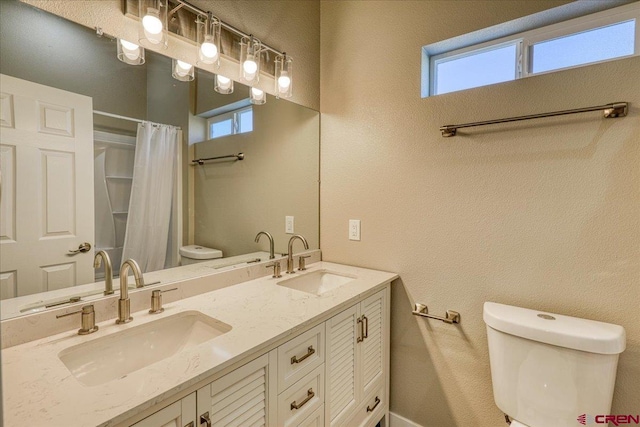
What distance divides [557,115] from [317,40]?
1.41 m

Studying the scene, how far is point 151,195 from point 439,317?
1486mm

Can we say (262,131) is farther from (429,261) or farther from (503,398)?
(503,398)

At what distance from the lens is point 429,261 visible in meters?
1.63

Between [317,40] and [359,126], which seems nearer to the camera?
[359,126]

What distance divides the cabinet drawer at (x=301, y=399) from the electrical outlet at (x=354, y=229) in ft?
2.71

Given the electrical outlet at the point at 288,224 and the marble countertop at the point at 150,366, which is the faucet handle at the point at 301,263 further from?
the marble countertop at the point at 150,366

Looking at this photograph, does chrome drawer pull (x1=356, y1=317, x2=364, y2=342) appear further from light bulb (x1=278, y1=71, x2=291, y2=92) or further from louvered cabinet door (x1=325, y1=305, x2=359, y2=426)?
light bulb (x1=278, y1=71, x2=291, y2=92)

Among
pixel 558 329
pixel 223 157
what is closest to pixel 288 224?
pixel 223 157

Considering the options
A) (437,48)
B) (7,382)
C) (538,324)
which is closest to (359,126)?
(437,48)

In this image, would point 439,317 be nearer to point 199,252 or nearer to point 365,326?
point 365,326

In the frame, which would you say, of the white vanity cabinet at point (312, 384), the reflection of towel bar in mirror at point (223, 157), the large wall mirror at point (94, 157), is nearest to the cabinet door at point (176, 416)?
the white vanity cabinet at point (312, 384)

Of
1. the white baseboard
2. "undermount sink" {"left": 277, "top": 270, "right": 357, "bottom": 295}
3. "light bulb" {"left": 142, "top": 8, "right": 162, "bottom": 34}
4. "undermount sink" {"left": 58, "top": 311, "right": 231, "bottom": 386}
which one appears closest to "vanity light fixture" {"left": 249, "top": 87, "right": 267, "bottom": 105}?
"light bulb" {"left": 142, "top": 8, "right": 162, "bottom": 34}

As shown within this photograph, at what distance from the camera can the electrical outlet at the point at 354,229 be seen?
6.16 ft

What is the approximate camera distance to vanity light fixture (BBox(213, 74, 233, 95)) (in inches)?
59.5
